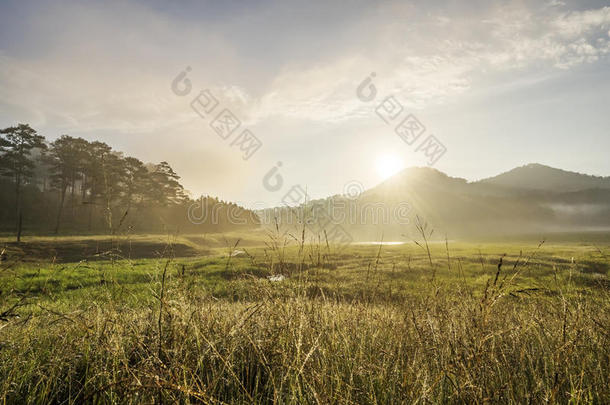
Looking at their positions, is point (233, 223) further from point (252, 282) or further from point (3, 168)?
point (252, 282)

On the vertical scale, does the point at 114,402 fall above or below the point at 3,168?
below

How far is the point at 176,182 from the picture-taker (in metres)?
72.9

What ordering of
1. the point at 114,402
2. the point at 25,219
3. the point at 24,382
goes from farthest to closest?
the point at 25,219, the point at 24,382, the point at 114,402

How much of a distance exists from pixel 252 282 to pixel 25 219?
79.4 m

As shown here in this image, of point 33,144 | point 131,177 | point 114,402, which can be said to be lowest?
point 114,402

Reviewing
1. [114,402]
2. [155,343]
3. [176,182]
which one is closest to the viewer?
[114,402]

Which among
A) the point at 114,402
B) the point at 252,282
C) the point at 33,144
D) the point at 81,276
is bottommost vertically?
the point at 81,276

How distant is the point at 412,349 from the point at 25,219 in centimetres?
8070

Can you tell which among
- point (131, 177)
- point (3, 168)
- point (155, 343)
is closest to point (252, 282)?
point (155, 343)

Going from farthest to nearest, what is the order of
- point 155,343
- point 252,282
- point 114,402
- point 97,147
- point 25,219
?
1. point 97,147
2. point 25,219
3. point 252,282
4. point 155,343
5. point 114,402

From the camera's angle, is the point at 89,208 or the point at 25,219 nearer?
the point at 25,219

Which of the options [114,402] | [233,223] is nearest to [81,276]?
[114,402]

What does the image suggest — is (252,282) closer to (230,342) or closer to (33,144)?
(230,342)

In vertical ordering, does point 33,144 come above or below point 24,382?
above
